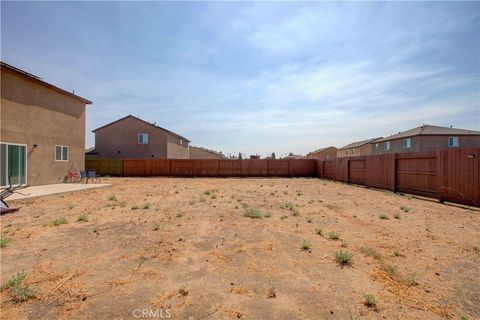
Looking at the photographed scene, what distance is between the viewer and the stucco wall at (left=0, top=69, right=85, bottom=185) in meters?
12.0

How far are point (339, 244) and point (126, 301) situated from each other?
3.69 metres

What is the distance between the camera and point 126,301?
2830 mm

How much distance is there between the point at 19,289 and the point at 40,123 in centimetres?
1407

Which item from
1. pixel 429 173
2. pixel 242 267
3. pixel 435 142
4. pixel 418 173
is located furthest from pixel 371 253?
pixel 435 142

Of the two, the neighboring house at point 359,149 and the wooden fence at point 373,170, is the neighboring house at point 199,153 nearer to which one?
the wooden fence at point 373,170

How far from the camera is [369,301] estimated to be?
276 centimetres

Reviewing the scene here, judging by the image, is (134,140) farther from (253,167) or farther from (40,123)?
(40,123)

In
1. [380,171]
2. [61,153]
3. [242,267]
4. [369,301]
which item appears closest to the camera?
[369,301]

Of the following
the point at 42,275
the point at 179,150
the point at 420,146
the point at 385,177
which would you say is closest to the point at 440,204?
the point at 385,177

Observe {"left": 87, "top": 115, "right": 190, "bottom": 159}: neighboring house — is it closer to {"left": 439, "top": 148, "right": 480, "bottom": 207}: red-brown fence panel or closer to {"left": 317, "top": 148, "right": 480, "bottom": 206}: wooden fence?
{"left": 317, "top": 148, "right": 480, "bottom": 206}: wooden fence

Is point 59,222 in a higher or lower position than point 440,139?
lower

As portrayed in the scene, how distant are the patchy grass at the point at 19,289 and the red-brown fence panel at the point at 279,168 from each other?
2349cm

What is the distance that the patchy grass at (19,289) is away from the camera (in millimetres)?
2850

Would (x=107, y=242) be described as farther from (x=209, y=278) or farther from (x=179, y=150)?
(x=179, y=150)
